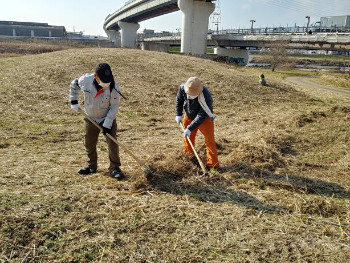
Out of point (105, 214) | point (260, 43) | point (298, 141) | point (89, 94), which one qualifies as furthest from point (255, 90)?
point (260, 43)

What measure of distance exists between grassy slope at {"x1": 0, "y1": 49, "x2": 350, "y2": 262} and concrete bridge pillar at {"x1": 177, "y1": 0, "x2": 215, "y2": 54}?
29.2m

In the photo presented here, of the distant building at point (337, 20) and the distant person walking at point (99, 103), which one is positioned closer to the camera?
the distant person walking at point (99, 103)

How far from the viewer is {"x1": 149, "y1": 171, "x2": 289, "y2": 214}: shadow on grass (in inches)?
167

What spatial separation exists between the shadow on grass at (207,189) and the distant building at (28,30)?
111689 millimetres

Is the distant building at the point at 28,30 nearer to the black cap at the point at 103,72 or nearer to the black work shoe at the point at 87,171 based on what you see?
the black work shoe at the point at 87,171

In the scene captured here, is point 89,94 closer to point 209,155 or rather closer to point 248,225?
point 209,155

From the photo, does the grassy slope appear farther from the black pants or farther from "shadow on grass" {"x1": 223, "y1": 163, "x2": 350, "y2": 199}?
the black pants

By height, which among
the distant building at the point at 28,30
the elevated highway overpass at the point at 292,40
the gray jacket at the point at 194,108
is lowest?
the gray jacket at the point at 194,108

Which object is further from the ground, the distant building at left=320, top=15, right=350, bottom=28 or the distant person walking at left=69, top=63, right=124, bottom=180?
the distant building at left=320, top=15, right=350, bottom=28

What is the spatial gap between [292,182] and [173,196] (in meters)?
2.26

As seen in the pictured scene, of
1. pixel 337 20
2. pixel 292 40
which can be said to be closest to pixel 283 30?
pixel 292 40

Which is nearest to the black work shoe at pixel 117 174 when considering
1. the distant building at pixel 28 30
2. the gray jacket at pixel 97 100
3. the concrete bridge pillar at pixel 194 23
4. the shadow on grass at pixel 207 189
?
the shadow on grass at pixel 207 189

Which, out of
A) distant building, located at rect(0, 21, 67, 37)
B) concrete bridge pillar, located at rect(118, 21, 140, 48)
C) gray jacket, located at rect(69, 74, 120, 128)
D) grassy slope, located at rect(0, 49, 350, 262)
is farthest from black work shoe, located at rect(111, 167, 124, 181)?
distant building, located at rect(0, 21, 67, 37)

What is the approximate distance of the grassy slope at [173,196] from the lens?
3236mm
